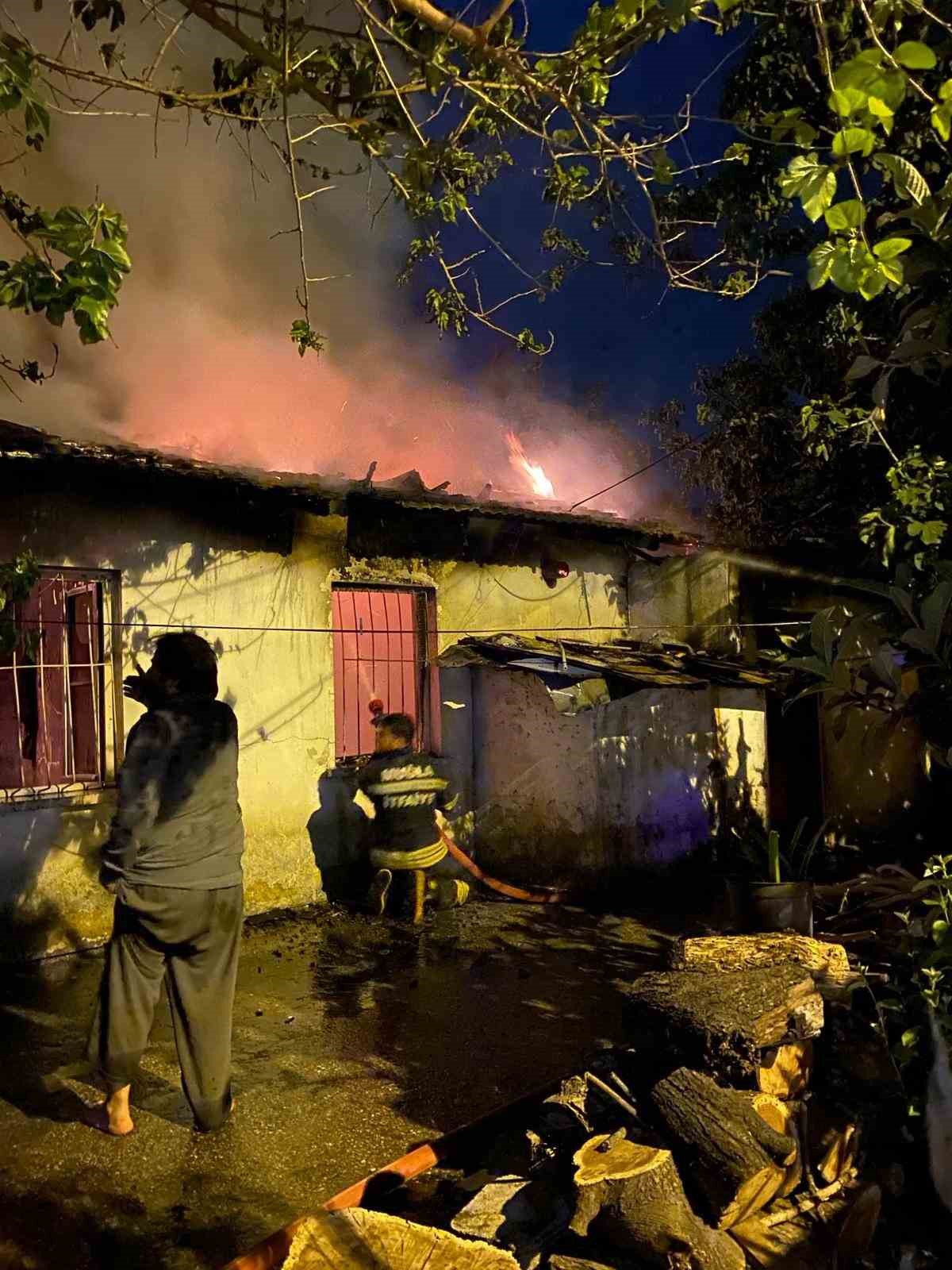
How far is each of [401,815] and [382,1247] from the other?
5.28 metres

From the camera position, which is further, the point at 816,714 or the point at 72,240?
the point at 816,714

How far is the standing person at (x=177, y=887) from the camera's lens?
4125mm

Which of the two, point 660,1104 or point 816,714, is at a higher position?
point 816,714

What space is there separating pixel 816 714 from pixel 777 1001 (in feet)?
28.4

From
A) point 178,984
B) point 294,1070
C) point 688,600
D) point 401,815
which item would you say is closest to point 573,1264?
point 178,984

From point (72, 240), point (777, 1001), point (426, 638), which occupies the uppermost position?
point (72, 240)

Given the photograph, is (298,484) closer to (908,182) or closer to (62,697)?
(62,697)

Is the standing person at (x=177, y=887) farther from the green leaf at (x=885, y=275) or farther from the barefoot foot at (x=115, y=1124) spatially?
the green leaf at (x=885, y=275)

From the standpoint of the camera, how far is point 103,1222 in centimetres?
371

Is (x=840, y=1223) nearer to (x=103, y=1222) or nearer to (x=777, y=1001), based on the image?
(x=777, y=1001)

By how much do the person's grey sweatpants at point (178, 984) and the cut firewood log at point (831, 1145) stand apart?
2.69 meters

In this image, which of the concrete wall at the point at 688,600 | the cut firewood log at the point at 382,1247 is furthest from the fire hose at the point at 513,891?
the cut firewood log at the point at 382,1247

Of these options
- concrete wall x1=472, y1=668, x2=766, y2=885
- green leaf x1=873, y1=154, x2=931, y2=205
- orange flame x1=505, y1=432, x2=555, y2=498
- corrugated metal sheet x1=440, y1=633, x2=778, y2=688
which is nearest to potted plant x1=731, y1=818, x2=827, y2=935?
corrugated metal sheet x1=440, y1=633, x2=778, y2=688

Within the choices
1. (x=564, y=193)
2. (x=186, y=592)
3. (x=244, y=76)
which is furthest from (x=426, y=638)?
(x=244, y=76)
